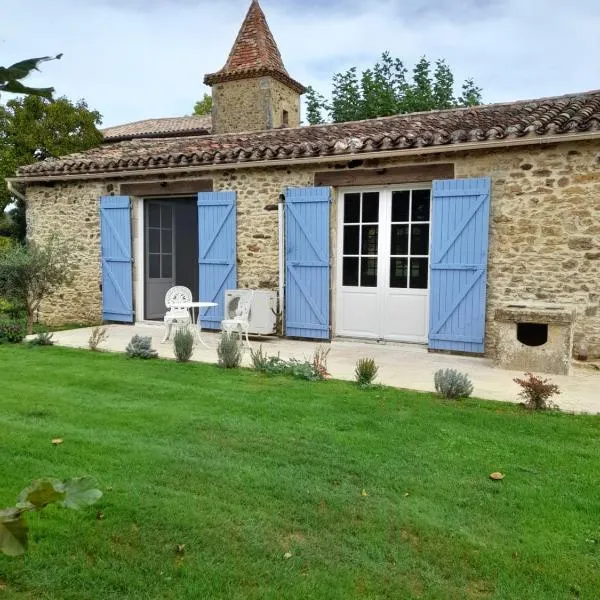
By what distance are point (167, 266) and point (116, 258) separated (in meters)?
1.21

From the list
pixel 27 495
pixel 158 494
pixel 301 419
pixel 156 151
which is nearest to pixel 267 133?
pixel 156 151

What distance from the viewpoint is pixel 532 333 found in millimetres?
6848

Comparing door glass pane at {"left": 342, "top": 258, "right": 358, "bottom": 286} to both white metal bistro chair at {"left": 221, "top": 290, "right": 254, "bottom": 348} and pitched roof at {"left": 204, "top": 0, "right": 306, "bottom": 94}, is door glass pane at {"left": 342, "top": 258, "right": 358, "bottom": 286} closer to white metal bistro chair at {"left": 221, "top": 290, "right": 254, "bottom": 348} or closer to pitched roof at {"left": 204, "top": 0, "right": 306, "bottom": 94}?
white metal bistro chair at {"left": 221, "top": 290, "right": 254, "bottom": 348}

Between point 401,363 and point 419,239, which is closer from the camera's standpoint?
point 401,363

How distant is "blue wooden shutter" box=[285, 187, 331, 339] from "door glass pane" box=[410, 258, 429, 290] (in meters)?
1.21

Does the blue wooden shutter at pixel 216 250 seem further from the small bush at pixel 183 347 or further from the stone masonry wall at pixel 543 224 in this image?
the small bush at pixel 183 347

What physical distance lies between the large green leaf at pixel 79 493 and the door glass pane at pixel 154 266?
9.56m

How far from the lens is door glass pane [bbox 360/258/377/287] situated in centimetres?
812

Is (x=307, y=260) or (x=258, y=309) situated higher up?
(x=307, y=260)

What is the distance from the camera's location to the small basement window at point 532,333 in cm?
676

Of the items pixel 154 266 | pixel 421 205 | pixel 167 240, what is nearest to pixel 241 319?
pixel 421 205

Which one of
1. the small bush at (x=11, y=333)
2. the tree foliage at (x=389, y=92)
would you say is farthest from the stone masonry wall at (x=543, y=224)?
the tree foliage at (x=389, y=92)

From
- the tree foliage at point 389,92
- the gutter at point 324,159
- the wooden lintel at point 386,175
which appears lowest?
the wooden lintel at point 386,175

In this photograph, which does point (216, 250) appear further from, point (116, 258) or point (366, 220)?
point (366, 220)
